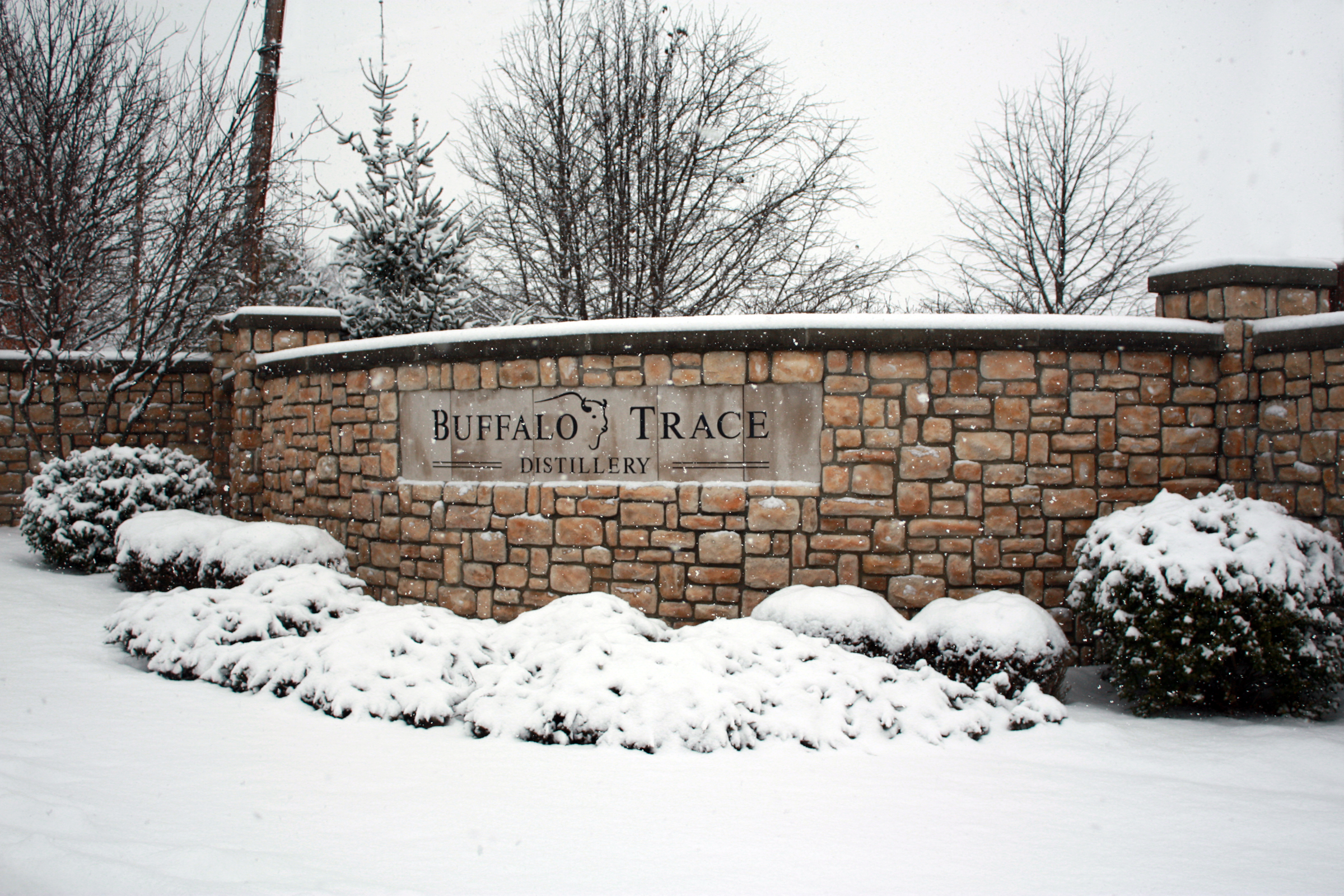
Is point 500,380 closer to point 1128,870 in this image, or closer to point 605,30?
point 1128,870

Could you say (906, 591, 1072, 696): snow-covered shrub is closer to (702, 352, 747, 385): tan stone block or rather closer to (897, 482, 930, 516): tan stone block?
(897, 482, 930, 516): tan stone block

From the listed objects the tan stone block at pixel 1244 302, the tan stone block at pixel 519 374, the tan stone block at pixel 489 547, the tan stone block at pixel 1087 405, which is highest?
the tan stone block at pixel 1244 302

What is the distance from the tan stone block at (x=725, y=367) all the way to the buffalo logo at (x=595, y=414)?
2.79 ft

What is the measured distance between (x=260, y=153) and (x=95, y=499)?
5.37 m

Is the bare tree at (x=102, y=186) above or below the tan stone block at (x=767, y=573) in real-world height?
above

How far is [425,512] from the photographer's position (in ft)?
22.9

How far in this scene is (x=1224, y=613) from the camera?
15.1 ft

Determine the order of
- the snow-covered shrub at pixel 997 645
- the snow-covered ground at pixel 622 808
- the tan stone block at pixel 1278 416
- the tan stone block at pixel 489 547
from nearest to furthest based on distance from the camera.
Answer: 1. the snow-covered ground at pixel 622 808
2. the snow-covered shrub at pixel 997 645
3. the tan stone block at pixel 1278 416
4. the tan stone block at pixel 489 547

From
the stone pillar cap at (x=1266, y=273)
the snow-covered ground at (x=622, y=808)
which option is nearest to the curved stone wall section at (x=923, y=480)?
the stone pillar cap at (x=1266, y=273)

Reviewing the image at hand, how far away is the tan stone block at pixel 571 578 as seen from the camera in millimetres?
6375

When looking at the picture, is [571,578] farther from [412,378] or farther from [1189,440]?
[1189,440]

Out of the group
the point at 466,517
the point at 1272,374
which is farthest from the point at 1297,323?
the point at 466,517

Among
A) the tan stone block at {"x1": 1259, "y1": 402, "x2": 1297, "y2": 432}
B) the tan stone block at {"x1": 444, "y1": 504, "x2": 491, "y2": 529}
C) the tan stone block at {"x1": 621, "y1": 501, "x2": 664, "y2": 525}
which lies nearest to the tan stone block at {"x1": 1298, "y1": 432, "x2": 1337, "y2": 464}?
the tan stone block at {"x1": 1259, "y1": 402, "x2": 1297, "y2": 432}

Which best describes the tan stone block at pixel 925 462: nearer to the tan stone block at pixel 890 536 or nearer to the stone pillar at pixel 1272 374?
the tan stone block at pixel 890 536
